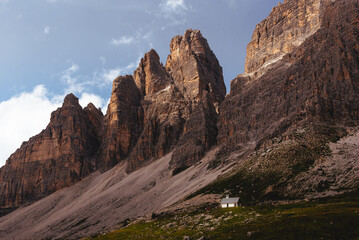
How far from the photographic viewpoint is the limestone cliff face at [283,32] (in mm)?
171000

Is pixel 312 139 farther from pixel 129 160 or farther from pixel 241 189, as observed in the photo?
pixel 129 160

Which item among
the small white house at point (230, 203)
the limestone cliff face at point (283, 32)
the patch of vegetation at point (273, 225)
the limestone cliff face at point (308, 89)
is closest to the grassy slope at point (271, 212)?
the patch of vegetation at point (273, 225)

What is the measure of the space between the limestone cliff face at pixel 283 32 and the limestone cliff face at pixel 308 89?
458 cm

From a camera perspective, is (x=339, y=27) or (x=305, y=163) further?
(x=339, y=27)

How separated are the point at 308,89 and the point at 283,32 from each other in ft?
210

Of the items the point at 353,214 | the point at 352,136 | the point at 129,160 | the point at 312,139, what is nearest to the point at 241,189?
the point at 312,139

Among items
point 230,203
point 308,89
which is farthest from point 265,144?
point 230,203

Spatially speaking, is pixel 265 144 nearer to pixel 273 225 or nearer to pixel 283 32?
pixel 273 225

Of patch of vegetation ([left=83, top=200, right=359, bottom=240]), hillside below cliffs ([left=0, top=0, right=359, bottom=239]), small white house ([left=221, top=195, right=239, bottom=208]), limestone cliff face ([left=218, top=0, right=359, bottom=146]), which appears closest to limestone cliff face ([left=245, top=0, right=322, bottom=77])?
hillside below cliffs ([left=0, top=0, right=359, bottom=239])

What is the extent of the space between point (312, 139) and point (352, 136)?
37.1ft

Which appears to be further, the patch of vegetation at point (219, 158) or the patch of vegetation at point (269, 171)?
the patch of vegetation at point (219, 158)

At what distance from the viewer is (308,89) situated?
130 meters

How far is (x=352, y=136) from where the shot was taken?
102m

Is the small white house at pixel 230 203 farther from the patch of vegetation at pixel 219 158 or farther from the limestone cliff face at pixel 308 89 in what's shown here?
the patch of vegetation at pixel 219 158
